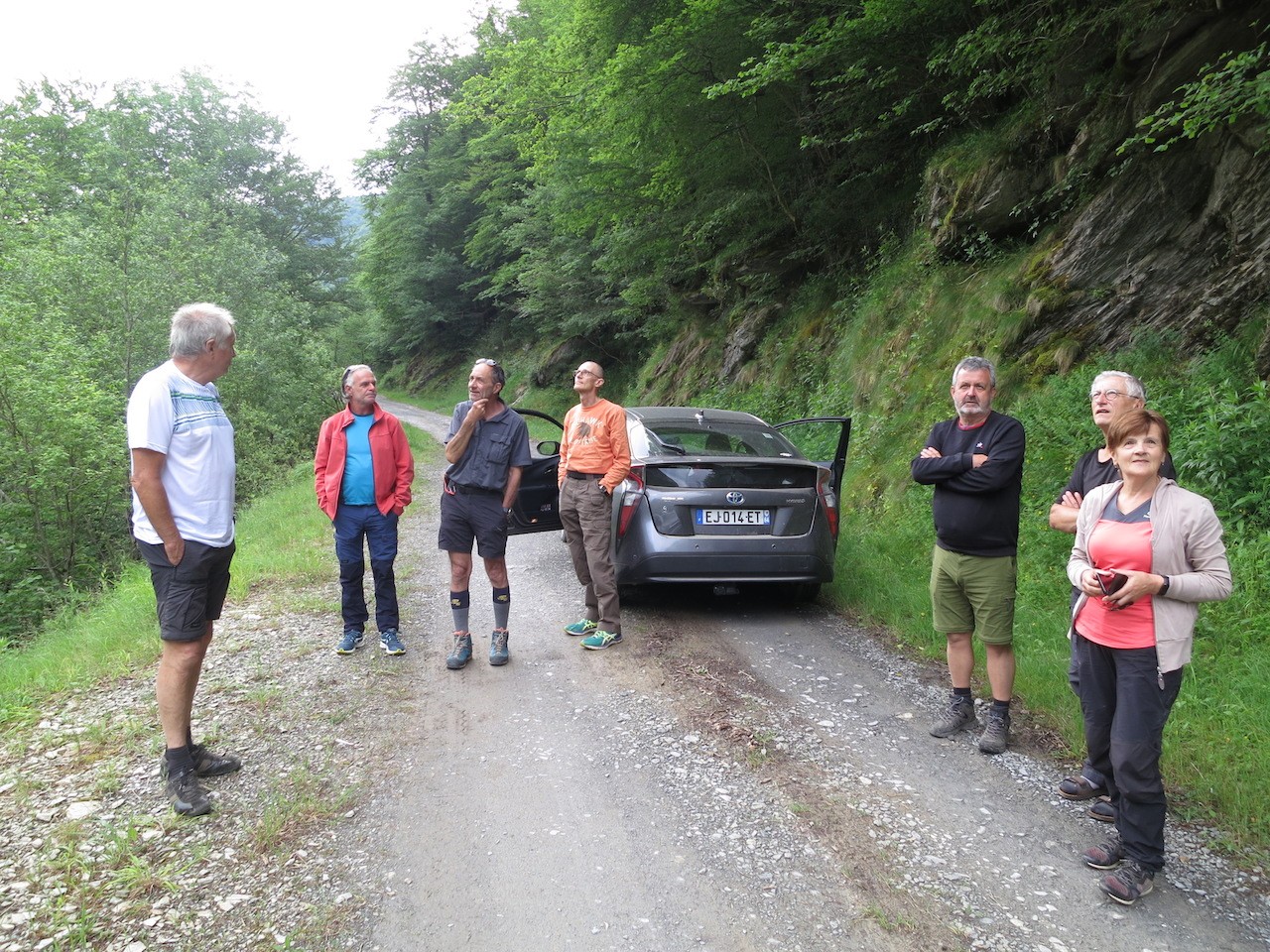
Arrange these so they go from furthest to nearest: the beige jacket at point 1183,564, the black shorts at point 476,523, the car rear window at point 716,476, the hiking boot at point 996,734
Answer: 1. the car rear window at point 716,476
2. the black shorts at point 476,523
3. the hiking boot at point 996,734
4. the beige jacket at point 1183,564

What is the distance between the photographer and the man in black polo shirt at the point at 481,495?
5.10 meters

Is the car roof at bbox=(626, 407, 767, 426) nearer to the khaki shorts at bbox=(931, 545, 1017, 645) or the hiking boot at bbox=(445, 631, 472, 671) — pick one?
the hiking boot at bbox=(445, 631, 472, 671)

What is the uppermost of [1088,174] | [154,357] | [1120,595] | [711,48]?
[711,48]

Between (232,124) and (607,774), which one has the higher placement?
(232,124)

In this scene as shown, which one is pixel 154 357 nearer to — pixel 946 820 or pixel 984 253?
pixel 984 253

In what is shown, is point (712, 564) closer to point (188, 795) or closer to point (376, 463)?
point (376, 463)

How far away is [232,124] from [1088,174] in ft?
123

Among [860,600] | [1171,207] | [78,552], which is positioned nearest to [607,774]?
[860,600]

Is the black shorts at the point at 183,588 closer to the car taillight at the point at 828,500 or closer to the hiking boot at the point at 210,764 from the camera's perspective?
the hiking boot at the point at 210,764

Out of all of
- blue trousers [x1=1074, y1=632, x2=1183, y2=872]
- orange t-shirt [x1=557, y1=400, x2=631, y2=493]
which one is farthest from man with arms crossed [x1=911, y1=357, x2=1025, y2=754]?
orange t-shirt [x1=557, y1=400, x2=631, y2=493]

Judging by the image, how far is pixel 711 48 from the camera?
36.8ft

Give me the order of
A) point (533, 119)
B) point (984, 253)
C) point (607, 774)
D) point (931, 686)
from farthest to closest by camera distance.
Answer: point (533, 119) < point (984, 253) < point (931, 686) < point (607, 774)

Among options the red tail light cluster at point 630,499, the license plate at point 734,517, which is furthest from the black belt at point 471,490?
the license plate at point 734,517

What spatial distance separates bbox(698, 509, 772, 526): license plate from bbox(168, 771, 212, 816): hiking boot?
136 inches
